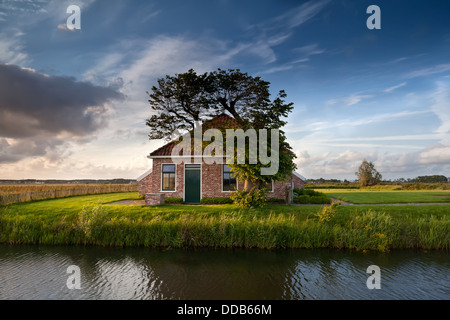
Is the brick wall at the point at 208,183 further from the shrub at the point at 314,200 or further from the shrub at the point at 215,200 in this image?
the shrub at the point at 314,200

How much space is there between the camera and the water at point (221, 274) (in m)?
6.27

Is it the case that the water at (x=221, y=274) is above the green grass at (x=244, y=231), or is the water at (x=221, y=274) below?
below

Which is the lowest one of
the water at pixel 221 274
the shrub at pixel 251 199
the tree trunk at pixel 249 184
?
the water at pixel 221 274

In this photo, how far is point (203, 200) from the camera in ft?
57.8

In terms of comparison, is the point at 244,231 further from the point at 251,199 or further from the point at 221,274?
the point at 251,199

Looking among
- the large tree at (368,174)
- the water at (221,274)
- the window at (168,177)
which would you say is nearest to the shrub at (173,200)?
the window at (168,177)

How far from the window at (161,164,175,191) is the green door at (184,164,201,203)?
996 millimetres

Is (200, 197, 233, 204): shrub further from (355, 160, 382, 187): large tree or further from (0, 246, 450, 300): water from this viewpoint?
(355, 160, 382, 187): large tree

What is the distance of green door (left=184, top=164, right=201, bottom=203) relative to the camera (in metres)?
18.2

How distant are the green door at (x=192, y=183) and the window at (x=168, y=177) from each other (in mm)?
996

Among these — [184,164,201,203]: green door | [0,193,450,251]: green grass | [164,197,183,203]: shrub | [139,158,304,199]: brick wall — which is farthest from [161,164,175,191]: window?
[0,193,450,251]: green grass

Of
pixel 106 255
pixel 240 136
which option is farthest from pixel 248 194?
pixel 106 255

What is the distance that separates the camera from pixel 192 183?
1830 centimetres
